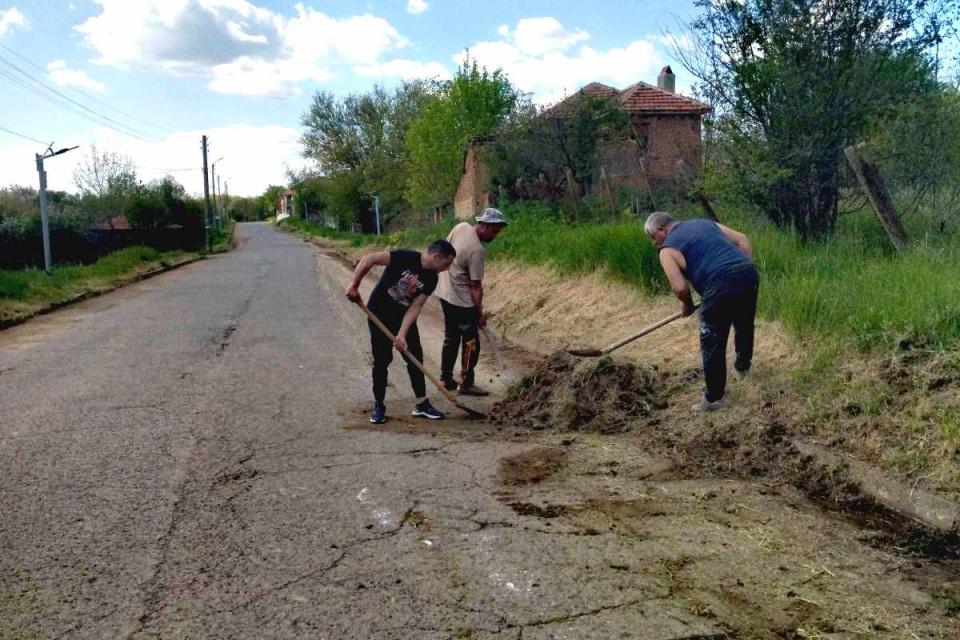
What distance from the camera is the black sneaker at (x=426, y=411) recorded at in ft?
22.3

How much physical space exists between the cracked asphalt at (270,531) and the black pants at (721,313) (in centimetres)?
156

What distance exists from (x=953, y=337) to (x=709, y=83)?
5.75 metres

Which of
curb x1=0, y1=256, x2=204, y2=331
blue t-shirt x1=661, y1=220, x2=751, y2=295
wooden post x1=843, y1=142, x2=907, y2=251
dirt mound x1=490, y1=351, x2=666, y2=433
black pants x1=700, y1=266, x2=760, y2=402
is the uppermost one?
wooden post x1=843, y1=142, x2=907, y2=251

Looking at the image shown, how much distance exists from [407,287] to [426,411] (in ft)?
3.37

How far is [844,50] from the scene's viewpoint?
9.29 m

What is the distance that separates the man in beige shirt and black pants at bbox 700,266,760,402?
239cm

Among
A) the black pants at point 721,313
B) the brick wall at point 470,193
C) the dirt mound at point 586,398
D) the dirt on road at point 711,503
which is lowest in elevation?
the dirt on road at point 711,503

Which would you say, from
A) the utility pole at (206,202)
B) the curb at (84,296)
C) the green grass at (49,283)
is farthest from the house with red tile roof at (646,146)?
the utility pole at (206,202)

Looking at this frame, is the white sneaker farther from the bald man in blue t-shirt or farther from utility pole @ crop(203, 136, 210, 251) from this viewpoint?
utility pole @ crop(203, 136, 210, 251)

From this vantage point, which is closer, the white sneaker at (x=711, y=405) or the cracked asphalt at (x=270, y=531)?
the cracked asphalt at (x=270, y=531)

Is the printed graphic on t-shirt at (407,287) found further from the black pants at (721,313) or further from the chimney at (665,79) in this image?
the chimney at (665,79)

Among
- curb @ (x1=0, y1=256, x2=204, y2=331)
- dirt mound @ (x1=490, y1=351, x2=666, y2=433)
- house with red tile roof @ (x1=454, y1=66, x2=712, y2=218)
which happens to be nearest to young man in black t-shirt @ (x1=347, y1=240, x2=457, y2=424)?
dirt mound @ (x1=490, y1=351, x2=666, y2=433)

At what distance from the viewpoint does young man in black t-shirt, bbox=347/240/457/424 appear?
6.68 metres

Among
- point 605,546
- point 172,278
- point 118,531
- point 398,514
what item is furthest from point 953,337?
point 172,278
